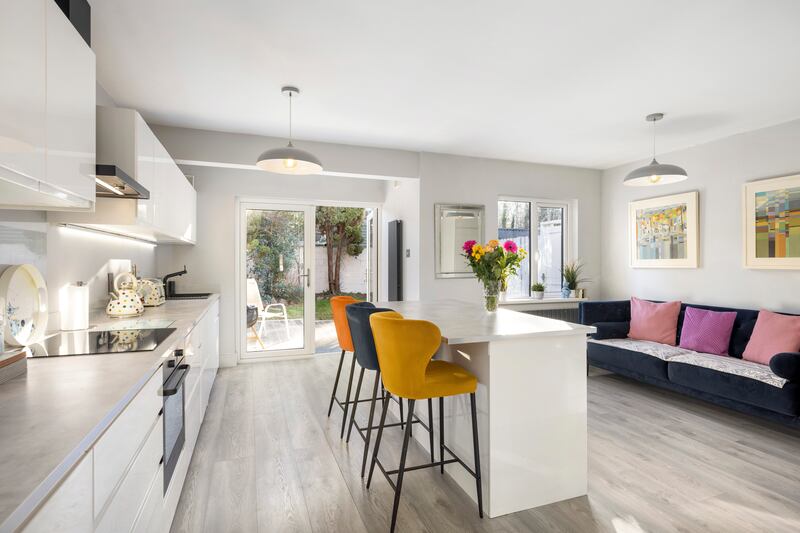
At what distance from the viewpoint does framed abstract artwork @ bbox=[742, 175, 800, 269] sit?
12.1ft

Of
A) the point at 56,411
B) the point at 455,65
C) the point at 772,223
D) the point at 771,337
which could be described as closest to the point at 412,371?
the point at 56,411

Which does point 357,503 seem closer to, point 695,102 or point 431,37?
point 431,37

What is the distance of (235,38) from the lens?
2441 mm

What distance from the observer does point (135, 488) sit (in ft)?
4.34

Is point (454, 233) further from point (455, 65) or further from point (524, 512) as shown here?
point (524, 512)

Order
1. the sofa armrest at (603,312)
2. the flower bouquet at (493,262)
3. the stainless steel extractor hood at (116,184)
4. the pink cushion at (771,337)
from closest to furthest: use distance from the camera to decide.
Answer: 1. the stainless steel extractor hood at (116,184)
2. the flower bouquet at (493,262)
3. the pink cushion at (771,337)
4. the sofa armrest at (603,312)

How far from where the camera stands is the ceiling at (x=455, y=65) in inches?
86.4

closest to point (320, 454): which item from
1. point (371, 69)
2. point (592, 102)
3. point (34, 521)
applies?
point (34, 521)

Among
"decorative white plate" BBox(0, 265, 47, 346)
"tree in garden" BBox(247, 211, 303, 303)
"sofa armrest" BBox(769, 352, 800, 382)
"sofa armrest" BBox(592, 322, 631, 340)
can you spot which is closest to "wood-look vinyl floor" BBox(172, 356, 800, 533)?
"sofa armrest" BBox(769, 352, 800, 382)

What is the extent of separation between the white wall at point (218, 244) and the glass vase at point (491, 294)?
3.33 meters

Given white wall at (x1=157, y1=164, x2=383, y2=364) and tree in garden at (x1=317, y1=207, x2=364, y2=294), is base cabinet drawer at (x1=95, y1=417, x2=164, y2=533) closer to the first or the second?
white wall at (x1=157, y1=164, x2=383, y2=364)

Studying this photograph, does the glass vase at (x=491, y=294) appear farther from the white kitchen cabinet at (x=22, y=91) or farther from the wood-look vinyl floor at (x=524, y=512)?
the white kitchen cabinet at (x=22, y=91)

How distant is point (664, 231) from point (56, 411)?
5.56 m

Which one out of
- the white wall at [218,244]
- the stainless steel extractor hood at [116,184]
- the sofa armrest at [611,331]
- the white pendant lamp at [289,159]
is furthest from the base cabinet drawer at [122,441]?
the sofa armrest at [611,331]
